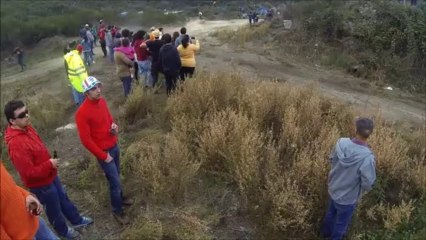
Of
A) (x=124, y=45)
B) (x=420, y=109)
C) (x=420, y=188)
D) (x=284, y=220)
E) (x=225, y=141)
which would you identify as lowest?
(x=420, y=109)

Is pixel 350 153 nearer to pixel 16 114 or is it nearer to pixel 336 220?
pixel 336 220

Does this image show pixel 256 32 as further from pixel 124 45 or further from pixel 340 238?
pixel 340 238

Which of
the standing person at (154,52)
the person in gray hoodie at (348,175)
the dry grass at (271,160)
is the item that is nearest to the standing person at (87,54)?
the standing person at (154,52)

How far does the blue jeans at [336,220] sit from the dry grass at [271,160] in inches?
7.6

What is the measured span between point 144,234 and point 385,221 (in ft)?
9.29

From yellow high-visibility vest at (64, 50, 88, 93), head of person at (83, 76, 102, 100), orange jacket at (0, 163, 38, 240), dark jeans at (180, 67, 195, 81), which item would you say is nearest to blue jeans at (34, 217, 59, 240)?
orange jacket at (0, 163, 38, 240)

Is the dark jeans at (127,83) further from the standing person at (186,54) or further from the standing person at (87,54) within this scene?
the standing person at (87,54)

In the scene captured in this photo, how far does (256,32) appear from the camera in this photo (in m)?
17.9

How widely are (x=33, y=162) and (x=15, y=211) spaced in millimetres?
873

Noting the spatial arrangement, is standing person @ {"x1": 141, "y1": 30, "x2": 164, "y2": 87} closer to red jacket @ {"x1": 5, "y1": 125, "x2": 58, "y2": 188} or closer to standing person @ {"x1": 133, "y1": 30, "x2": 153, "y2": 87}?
standing person @ {"x1": 133, "y1": 30, "x2": 153, "y2": 87}

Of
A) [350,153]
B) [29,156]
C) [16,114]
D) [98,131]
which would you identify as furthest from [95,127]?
[350,153]

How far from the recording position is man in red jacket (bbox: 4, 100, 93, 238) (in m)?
3.70

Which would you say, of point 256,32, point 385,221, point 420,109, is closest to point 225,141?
point 385,221

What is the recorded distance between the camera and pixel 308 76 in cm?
1259
